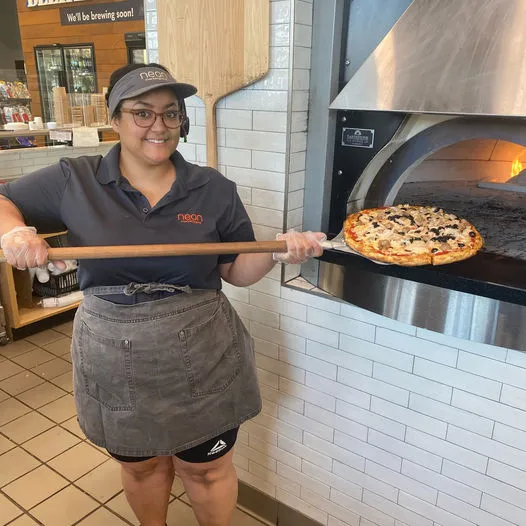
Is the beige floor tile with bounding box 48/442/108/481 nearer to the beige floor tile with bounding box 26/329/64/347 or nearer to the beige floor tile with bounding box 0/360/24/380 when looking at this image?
the beige floor tile with bounding box 0/360/24/380

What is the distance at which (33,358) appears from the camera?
3045mm

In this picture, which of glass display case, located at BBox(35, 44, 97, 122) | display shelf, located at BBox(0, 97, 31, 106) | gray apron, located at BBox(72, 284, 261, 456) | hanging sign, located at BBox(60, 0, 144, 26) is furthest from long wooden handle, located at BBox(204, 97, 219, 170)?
glass display case, located at BBox(35, 44, 97, 122)

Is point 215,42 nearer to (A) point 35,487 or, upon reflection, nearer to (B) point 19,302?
(A) point 35,487

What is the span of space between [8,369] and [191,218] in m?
2.15

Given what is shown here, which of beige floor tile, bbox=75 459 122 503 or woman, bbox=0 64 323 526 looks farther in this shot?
beige floor tile, bbox=75 459 122 503

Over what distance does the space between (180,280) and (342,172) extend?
57 cm

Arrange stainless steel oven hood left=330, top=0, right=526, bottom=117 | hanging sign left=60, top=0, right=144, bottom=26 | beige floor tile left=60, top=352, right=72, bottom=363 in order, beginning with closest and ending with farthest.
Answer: stainless steel oven hood left=330, top=0, right=526, bottom=117 → beige floor tile left=60, top=352, right=72, bottom=363 → hanging sign left=60, top=0, right=144, bottom=26

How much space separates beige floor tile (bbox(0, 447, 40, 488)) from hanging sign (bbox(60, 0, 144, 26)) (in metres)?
4.51

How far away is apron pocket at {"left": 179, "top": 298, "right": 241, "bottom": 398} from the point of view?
4.36 ft

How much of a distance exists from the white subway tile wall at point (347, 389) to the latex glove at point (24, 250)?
0.70 m

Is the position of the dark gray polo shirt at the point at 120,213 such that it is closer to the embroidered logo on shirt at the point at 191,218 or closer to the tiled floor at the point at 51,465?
the embroidered logo on shirt at the point at 191,218

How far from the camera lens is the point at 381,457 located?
1.57 m

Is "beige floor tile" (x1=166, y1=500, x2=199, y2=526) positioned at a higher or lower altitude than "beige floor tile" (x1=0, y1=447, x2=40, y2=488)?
lower

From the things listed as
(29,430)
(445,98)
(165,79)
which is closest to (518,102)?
(445,98)
